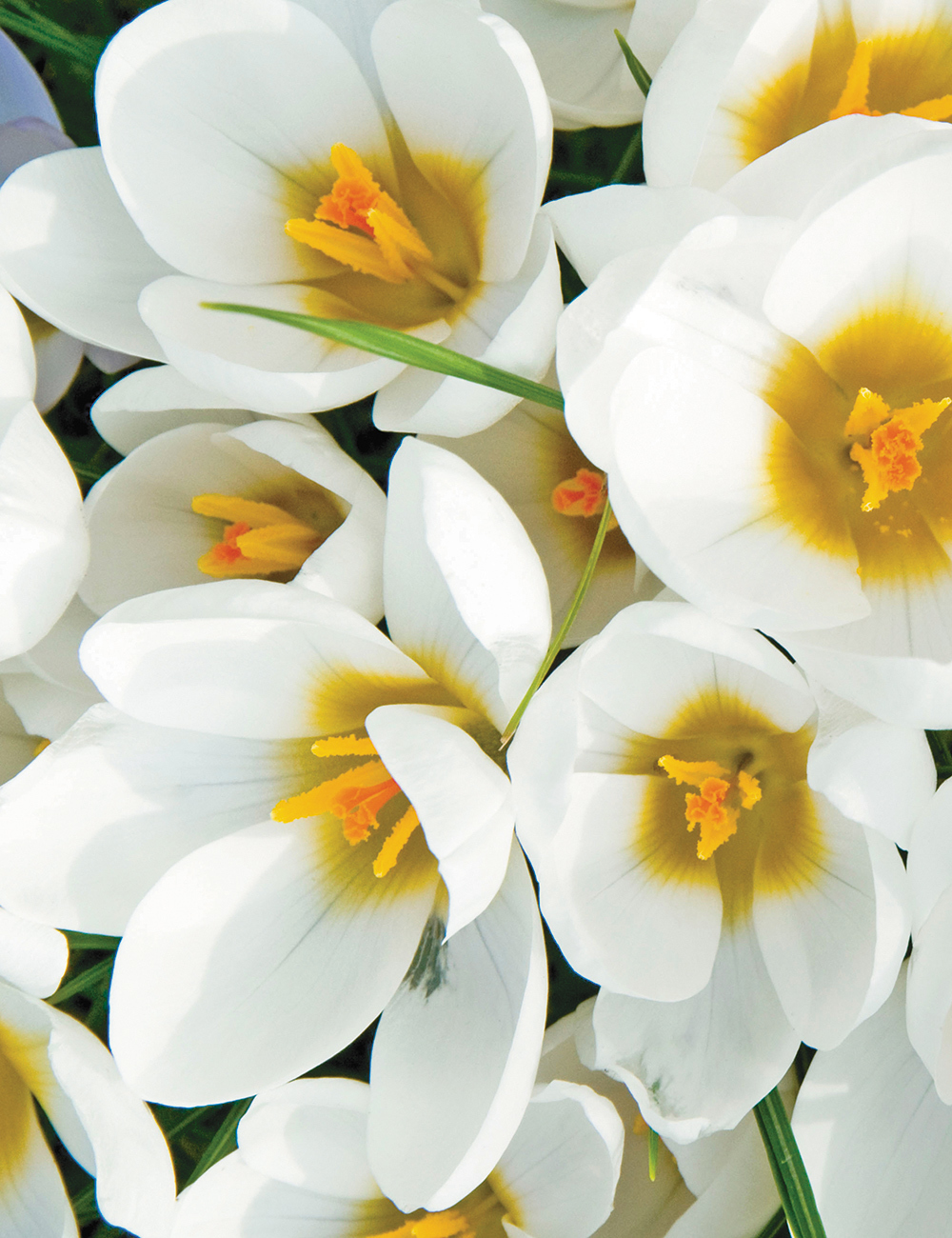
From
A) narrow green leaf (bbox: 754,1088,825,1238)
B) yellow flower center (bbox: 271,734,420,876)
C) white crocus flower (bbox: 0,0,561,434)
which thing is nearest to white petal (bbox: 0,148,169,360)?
white crocus flower (bbox: 0,0,561,434)

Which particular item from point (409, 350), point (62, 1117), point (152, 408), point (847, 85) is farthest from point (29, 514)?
point (847, 85)

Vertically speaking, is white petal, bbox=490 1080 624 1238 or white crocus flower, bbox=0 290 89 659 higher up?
white crocus flower, bbox=0 290 89 659

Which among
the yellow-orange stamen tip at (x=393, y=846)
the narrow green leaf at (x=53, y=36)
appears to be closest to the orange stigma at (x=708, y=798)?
the yellow-orange stamen tip at (x=393, y=846)

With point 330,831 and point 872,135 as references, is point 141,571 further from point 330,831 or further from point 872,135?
point 872,135

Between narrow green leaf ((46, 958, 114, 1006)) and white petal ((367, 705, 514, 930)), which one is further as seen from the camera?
narrow green leaf ((46, 958, 114, 1006))

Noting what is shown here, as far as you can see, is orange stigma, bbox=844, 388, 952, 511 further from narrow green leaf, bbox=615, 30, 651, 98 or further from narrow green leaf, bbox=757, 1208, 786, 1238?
narrow green leaf, bbox=757, 1208, 786, 1238

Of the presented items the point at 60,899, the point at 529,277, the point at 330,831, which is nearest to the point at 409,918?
the point at 330,831

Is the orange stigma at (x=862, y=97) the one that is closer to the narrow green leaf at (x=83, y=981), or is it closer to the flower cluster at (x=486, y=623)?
the flower cluster at (x=486, y=623)
